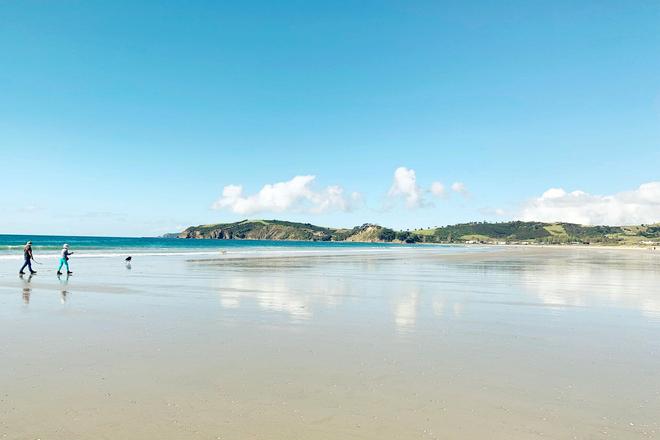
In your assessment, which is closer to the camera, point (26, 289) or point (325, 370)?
point (325, 370)

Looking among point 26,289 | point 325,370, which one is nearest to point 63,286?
point 26,289

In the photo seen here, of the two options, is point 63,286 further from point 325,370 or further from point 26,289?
point 325,370

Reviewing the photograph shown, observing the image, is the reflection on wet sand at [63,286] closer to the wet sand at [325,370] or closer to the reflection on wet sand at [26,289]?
the wet sand at [325,370]

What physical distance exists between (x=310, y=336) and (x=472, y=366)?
456cm

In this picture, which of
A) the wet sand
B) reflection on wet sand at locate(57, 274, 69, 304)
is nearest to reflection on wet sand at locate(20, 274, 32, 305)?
the wet sand

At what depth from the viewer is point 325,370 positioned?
358 inches

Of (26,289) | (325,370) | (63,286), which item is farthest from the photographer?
(63,286)

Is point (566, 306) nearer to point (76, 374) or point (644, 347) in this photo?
point (644, 347)

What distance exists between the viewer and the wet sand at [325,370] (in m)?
6.53

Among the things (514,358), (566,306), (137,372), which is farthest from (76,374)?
(566,306)

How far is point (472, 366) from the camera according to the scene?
952 cm

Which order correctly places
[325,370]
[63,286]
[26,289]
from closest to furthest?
1. [325,370]
2. [26,289]
3. [63,286]

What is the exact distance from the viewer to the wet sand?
257 inches

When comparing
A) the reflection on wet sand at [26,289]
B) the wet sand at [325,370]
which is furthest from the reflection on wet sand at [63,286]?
the reflection on wet sand at [26,289]
